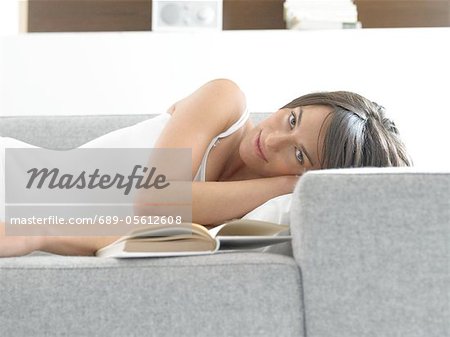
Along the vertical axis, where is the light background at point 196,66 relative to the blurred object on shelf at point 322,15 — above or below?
below

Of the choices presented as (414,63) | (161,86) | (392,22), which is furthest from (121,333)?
(392,22)

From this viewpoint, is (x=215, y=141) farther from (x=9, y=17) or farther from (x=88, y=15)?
(x=88, y=15)

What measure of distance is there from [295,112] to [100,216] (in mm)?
563

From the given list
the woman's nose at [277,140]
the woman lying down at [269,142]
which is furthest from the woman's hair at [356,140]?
the woman's nose at [277,140]

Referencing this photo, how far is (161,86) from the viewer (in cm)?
307

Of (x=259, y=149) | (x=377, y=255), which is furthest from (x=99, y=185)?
(x=377, y=255)

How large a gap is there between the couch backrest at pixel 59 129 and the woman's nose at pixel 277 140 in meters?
0.42

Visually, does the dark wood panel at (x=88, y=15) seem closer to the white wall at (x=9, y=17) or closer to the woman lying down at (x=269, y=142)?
the white wall at (x=9, y=17)

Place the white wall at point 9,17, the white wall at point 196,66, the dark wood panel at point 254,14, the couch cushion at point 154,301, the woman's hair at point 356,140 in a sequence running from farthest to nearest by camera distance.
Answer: the dark wood panel at point 254,14 < the white wall at point 9,17 < the white wall at point 196,66 < the woman's hair at point 356,140 < the couch cushion at point 154,301

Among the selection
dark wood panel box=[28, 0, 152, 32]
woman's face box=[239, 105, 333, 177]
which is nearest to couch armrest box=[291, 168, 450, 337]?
woman's face box=[239, 105, 333, 177]

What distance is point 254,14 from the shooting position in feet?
11.5

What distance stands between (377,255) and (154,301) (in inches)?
14.5

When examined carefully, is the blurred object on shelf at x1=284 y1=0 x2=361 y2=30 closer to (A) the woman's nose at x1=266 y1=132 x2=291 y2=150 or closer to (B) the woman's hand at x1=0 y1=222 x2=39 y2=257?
(A) the woman's nose at x1=266 y1=132 x2=291 y2=150

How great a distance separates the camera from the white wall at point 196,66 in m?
3.03
